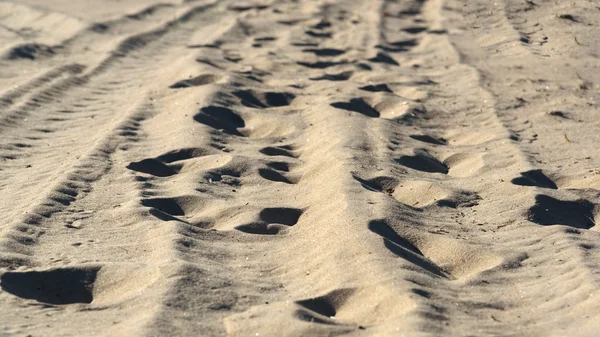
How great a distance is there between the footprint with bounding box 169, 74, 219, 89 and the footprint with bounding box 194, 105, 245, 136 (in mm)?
617

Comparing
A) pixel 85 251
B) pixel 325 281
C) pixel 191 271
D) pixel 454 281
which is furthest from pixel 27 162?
pixel 454 281

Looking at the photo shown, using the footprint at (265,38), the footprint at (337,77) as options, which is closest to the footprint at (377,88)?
the footprint at (337,77)

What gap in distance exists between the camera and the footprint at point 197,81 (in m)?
6.18

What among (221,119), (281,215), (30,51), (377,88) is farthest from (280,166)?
(30,51)

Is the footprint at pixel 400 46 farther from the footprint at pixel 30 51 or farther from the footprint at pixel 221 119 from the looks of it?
the footprint at pixel 30 51

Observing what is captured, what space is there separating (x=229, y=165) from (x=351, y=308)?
1.64 m

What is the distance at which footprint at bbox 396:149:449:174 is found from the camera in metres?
4.74

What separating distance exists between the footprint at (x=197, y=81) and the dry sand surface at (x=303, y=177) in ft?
0.06

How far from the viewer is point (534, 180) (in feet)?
14.8

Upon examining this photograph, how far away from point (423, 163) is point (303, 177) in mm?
656

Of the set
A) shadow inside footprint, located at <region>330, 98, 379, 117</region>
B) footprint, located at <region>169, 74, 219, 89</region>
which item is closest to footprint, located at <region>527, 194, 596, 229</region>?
shadow inside footprint, located at <region>330, 98, 379, 117</region>

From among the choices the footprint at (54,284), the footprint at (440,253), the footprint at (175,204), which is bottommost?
the footprint at (440,253)

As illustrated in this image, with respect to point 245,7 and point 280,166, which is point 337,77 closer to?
point 280,166

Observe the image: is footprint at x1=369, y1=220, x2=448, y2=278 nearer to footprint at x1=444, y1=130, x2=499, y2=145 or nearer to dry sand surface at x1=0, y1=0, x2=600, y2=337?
dry sand surface at x1=0, y1=0, x2=600, y2=337
